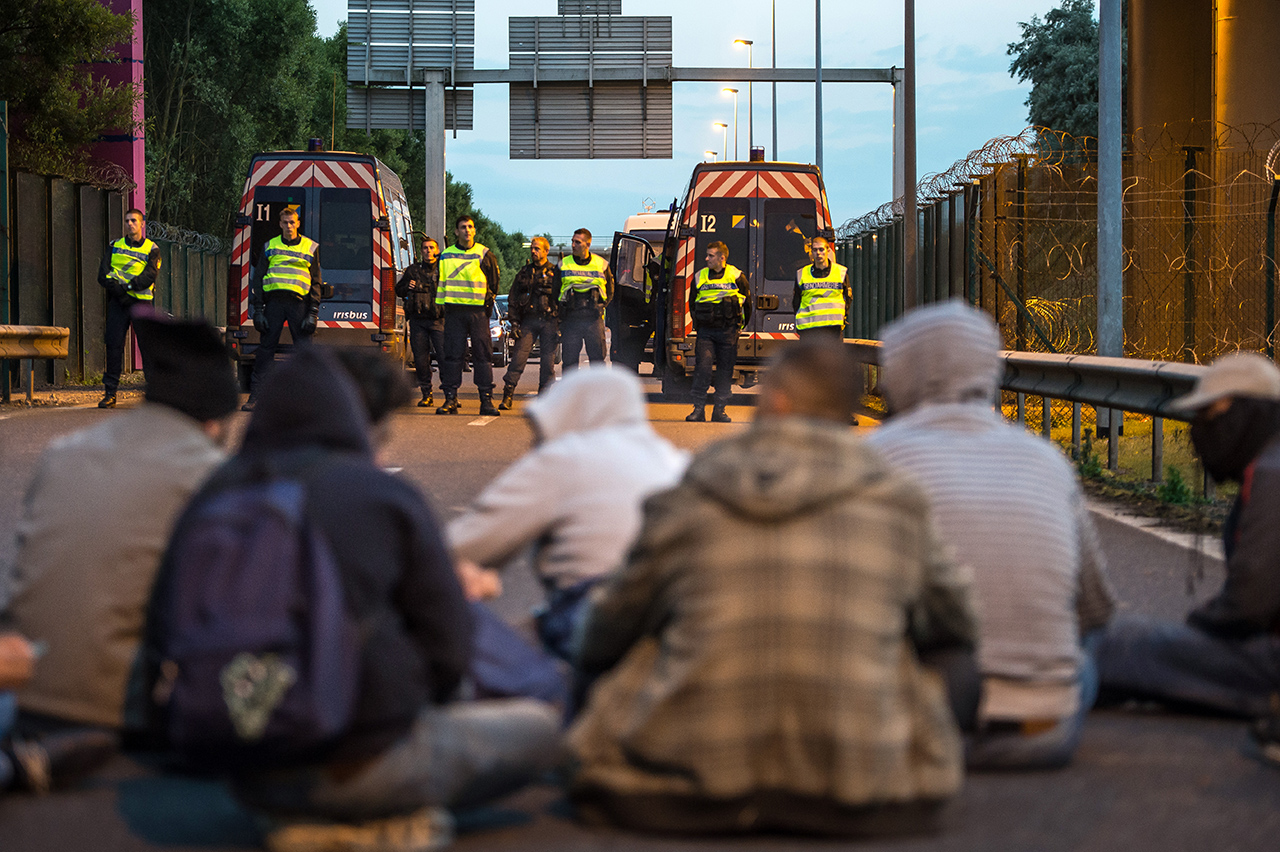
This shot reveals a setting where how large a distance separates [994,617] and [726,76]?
3116 cm

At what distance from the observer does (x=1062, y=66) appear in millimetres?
52938

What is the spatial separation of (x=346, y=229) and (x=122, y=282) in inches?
130

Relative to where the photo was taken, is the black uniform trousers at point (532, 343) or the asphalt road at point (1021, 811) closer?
the asphalt road at point (1021, 811)

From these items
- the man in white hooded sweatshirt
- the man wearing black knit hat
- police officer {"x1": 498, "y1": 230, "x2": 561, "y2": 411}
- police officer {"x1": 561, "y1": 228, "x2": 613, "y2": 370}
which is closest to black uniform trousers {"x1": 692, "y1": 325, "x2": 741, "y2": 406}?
police officer {"x1": 561, "y1": 228, "x2": 613, "y2": 370}

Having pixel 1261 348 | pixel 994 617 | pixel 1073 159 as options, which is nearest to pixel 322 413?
pixel 994 617

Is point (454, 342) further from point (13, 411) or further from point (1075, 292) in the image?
point (1075, 292)

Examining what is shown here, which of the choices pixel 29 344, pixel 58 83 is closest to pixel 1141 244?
pixel 29 344

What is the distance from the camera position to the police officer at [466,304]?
17969mm

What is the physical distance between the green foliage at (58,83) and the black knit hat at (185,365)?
2290 cm

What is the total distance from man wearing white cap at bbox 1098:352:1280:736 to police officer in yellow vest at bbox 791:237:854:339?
12.0m

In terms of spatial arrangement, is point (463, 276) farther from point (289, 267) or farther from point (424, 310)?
point (289, 267)

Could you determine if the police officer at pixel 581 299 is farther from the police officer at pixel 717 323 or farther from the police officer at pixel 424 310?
the police officer at pixel 717 323

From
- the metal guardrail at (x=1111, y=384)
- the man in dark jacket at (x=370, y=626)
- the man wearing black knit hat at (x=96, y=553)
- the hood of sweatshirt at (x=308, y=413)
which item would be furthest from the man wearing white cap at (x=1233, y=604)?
the metal guardrail at (x=1111, y=384)

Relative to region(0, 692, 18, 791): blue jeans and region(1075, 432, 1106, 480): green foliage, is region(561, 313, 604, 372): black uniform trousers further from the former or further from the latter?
region(0, 692, 18, 791): blue jeans
